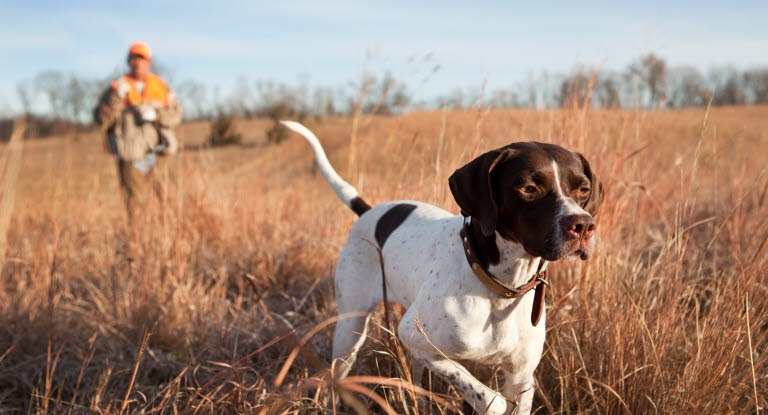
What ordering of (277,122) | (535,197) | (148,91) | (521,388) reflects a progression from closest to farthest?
(535,197), (521,388), (277,122), (148,91)

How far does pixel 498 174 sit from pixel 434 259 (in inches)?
17.5

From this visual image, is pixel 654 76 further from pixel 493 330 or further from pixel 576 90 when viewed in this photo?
pixel 493 330

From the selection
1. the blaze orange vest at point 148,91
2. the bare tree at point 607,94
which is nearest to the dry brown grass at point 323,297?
the bare tree at point 607,94

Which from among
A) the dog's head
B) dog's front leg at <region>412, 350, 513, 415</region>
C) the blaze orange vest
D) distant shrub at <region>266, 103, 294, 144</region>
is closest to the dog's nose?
the dog's head

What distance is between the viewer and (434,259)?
196 centimetres

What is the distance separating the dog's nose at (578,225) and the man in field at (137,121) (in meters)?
4.54

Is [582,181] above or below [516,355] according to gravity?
above

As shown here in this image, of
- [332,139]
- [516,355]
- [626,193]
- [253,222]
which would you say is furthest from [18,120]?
[332,139]

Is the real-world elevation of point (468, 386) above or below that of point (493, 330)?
below

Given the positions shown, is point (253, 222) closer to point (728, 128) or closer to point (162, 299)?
point (162, 299)

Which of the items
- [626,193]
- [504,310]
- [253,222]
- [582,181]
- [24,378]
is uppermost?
[582,181]

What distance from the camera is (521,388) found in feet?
6.23

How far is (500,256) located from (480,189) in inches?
10.1

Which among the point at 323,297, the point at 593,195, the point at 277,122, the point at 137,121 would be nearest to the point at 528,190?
the point at 593,195
